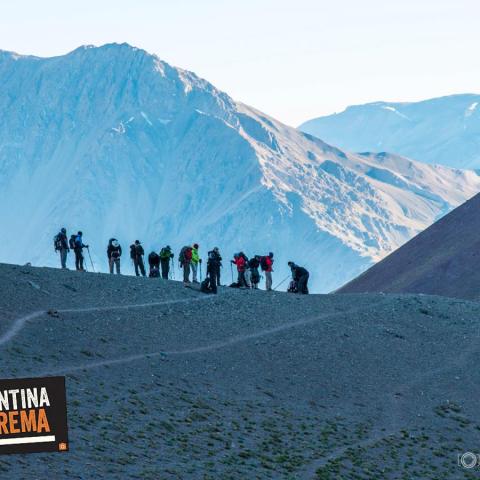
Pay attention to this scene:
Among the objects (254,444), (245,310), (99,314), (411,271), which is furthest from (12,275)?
Answer: (411,271)

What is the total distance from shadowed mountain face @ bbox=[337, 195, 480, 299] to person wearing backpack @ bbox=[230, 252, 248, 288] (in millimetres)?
50331

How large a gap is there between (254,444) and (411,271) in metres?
88.2

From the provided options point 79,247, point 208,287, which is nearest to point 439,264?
point 208,287

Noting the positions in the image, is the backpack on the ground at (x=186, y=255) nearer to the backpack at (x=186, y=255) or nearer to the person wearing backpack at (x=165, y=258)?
the backpack at (x=186, y=255)

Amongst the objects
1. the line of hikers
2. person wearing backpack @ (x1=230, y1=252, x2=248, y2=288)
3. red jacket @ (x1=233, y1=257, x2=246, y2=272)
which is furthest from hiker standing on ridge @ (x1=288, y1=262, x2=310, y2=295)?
red jacket @ (x1=233, y1=257, x2=246, y2=272)

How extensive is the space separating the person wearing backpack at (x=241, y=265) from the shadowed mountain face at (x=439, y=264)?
50.3m

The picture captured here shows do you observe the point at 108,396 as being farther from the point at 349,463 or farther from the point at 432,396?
the point at 432,396

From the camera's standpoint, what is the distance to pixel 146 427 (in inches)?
1480

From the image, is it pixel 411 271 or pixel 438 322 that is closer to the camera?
pixel 438 322

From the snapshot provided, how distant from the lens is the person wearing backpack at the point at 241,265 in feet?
194

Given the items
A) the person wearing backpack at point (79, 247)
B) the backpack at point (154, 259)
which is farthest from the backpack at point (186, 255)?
the person wearing backpack at point (79, 247)

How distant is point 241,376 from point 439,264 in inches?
3047

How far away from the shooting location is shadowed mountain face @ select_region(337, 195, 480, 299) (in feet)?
379

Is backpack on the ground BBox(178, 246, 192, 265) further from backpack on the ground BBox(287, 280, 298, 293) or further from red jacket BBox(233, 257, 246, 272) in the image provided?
backpack on the ground BBox(287, 280, 298, 293)
